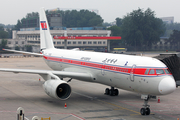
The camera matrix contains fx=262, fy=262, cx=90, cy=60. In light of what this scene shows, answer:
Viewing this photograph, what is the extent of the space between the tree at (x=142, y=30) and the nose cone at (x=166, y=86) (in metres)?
121

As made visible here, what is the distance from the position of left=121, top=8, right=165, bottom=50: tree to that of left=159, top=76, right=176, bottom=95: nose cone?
120691mm

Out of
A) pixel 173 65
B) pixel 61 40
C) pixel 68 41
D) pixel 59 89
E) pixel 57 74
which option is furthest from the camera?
pixel 68 41

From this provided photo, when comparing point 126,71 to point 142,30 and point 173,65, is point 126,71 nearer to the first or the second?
point 173,65

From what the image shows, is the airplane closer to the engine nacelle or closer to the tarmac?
the engine nacelle

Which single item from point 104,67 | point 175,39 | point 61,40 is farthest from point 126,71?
point 175,39

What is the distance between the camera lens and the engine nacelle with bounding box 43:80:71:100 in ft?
74.7

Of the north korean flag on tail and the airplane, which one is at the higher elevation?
the north korean flag on tail

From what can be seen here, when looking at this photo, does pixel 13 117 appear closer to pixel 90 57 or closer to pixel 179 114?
pixel 90 57

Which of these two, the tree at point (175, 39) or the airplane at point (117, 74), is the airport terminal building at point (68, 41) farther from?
the airplane at point (117, 74)

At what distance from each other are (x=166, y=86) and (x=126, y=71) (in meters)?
3.91

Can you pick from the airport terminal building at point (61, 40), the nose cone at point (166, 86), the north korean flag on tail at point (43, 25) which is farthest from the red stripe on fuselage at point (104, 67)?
the airport terminal building at point (61, 40)

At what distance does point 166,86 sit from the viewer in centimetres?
1925

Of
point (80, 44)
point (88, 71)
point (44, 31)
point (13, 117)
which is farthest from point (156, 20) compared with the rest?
point (13, 117)

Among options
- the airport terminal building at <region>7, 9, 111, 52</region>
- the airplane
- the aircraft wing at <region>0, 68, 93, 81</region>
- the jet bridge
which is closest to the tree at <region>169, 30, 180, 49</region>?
the airport terminal building at <region>7, 9, 111, 52</region>
